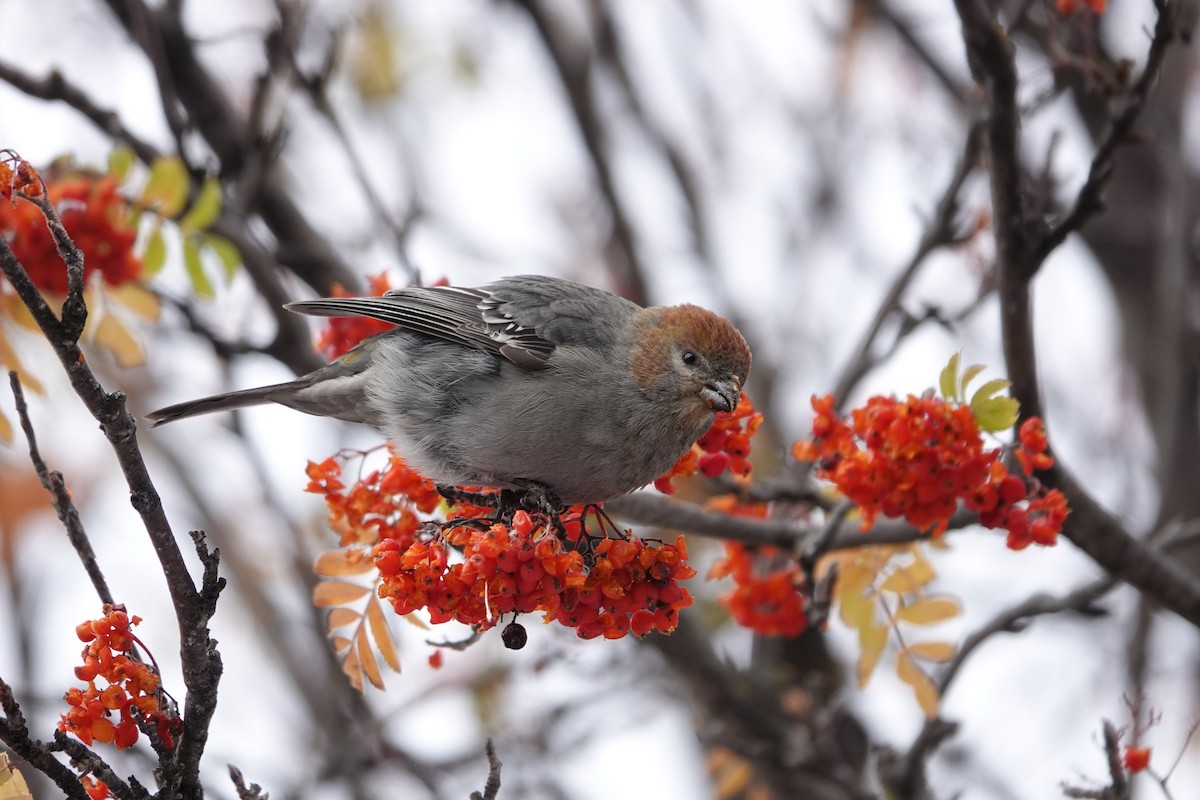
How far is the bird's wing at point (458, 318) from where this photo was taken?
4191mm

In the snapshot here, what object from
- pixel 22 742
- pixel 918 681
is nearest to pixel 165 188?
A: pixel 22 742

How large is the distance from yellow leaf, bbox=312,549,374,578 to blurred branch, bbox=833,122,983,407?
2580 mm

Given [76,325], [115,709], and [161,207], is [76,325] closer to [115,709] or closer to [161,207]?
[115,709]

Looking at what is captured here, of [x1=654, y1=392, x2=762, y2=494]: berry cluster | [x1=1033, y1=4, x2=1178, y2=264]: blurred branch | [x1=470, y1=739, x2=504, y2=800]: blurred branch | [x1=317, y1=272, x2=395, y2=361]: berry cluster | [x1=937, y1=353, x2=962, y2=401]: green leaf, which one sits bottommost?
[x1=470, y1=739, x2=504, y2=800]: blurred branch

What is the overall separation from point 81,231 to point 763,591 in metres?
3.05

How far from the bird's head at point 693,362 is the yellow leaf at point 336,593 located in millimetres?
1193

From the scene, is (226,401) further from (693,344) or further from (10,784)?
(10,784)

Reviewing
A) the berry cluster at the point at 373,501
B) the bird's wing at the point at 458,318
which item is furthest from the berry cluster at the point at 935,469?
the berry cluster at the point at 373,501

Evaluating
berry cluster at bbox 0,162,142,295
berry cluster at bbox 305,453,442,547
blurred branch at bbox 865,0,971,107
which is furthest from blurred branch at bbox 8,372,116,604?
blurred branch at bbox 865,0,971,107

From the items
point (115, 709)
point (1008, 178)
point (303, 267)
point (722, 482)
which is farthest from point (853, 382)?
point (115, 709)

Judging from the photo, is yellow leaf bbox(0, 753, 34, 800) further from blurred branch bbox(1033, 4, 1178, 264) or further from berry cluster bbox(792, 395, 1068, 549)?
blurred branch bbox(1033, 4, 1178, 264)

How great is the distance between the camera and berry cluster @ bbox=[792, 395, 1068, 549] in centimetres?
348

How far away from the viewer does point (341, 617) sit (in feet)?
11.9

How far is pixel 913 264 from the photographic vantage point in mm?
5633
